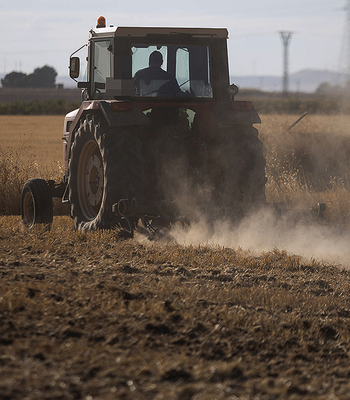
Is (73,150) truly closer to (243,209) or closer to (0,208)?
(243,209)

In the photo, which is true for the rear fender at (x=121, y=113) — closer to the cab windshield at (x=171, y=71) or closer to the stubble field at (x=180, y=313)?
the cab windshield at (x=171, y=71)

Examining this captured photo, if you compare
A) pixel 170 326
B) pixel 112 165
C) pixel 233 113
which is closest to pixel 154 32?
pixel 233 113

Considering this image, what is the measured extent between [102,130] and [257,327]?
332 centimetres

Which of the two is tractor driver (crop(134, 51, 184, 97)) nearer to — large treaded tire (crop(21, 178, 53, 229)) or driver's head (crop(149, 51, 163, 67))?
driver's head (crop(149, 51, 163, 67))

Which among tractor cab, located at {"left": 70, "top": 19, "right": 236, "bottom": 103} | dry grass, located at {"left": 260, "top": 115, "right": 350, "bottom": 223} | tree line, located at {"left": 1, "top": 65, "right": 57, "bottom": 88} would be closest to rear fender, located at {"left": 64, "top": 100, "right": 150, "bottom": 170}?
tractor cab, located at {"left": 70, "top": 19, "right": 236, "bottom": 103}

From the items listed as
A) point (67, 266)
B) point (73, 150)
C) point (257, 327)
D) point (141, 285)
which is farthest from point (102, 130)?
point (257, 327)

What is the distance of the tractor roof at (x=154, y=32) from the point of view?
6.89 m

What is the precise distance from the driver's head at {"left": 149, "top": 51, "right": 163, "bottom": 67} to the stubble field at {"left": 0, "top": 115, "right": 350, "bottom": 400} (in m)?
2.04

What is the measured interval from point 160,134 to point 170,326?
130 inches

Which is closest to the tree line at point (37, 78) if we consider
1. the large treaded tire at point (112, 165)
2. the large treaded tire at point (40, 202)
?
the large treaded tire at point (40, 202)

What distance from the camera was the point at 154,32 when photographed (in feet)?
23.0

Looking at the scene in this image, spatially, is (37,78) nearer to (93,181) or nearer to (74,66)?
(74,66)

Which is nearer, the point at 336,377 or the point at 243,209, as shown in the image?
the point at 336,377

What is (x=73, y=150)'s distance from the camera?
7238 mm
